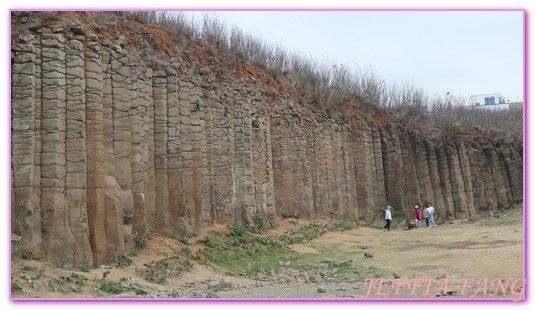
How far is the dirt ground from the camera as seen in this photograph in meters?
10.8

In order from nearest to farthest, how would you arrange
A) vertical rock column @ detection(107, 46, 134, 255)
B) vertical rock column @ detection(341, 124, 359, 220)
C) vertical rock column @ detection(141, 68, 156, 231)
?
vertical rock column @ detection(107, 46, 134, 255) → vertical rock column @ detection(141, 68, 156, 231) → vertical rock column @ detection(341, 124, 359, 220)

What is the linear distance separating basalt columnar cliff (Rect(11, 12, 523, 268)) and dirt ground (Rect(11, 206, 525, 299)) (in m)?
0.92

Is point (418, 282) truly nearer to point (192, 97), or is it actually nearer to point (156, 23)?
point (192, 97)

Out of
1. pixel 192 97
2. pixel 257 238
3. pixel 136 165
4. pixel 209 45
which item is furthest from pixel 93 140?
pixel 209 45

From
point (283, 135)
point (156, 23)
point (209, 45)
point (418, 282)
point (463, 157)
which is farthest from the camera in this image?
point (463, 157)

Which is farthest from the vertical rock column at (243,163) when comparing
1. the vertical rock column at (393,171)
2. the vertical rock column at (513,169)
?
the vertical rock column at (513,169)

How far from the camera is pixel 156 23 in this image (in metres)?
20.7

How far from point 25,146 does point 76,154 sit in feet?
3.80

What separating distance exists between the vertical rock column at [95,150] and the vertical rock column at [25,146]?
52.9 inches

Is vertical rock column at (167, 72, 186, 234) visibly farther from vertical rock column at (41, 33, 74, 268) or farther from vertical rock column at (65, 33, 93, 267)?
vertical rock column at (41, 33, 74, 268)

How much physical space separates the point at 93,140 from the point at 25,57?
2.38 metres

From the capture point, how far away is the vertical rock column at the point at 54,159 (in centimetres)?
1258

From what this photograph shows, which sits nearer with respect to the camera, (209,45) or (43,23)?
(43,23)

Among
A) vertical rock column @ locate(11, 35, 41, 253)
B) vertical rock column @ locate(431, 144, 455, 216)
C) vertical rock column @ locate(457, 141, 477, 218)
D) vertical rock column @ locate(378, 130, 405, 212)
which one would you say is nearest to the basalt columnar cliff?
vertical rock column @ locate(11, 35, 41, 253)
